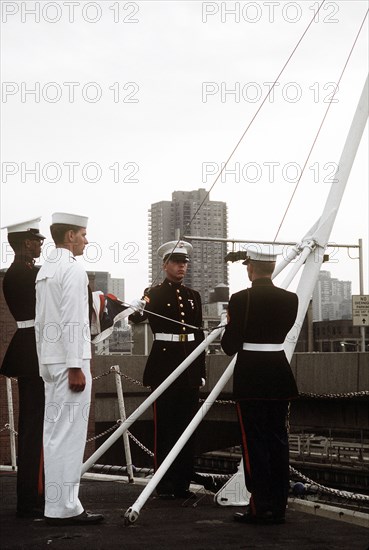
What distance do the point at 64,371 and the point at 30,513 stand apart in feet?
3.31

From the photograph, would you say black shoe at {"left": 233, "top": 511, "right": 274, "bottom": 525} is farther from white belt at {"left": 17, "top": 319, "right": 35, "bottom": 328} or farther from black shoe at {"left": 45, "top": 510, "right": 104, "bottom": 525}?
white belt at {"left": 17, "top": 319, "right": 35, "bottom": 328}

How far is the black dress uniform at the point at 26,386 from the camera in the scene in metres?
6.43

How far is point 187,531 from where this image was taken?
573cm

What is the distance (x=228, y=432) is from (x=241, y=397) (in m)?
17.9

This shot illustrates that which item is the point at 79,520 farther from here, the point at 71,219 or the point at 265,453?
the point at 71,219

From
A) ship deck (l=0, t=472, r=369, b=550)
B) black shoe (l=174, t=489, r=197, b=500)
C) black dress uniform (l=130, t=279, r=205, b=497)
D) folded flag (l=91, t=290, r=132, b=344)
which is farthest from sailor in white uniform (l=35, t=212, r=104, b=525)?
black dress uniform (l=130, t=279, r=205, b=497)

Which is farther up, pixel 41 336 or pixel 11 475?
pixel 41 336

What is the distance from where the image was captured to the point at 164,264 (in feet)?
26.0

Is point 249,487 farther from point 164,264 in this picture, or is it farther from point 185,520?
point 164,264

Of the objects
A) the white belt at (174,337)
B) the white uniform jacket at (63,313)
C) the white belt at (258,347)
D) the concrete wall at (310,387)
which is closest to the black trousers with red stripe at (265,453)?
the white belt at (258,347)

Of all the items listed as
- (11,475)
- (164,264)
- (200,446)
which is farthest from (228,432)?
(164,264)

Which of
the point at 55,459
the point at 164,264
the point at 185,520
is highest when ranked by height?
the point at 164,264

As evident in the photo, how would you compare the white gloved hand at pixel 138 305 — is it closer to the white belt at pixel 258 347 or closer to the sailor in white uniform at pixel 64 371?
the sailor in white uniform at pixel 64 371

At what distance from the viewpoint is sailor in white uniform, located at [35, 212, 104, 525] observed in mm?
5996
